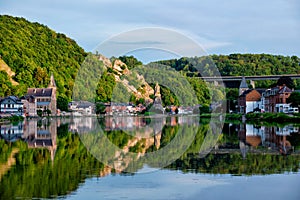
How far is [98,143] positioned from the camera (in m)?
22.4

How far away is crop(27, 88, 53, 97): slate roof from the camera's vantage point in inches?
→ 3374

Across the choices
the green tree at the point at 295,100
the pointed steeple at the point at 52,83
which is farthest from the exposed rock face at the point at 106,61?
the green tree at the point at 295,100

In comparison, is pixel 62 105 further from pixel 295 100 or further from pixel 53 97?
pixel 295 100

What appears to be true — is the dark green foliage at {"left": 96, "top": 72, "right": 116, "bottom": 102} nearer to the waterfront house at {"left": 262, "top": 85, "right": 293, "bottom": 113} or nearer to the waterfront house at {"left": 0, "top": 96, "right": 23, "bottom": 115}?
the waterfront house at {"left": 0, "top": 96, "right": 23, "bottom": 115}

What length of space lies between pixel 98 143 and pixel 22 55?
77.5 m

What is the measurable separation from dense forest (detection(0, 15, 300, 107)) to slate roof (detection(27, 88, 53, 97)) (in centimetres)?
135

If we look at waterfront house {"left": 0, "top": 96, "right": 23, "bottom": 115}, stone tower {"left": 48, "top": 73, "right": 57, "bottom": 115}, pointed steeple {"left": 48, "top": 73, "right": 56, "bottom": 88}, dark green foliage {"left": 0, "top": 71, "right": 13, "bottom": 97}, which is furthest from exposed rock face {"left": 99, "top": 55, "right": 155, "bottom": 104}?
dark green foliage {"left": 0, "top": 71, "right": 13, "bottom": 97}

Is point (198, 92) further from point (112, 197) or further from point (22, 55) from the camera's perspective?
point (112, 197)

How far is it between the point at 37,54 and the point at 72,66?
970 cm

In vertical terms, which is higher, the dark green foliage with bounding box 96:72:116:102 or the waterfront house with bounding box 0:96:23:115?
the dark green foliage with bounding box 96:72:116:102

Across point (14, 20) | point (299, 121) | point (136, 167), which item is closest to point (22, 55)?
point (14, 20)

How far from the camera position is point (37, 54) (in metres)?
105

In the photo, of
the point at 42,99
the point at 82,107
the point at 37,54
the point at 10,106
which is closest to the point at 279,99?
the point at 10,106

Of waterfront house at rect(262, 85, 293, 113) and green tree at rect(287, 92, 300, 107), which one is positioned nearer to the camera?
green tree at rect(287, 92, 300, 107)
